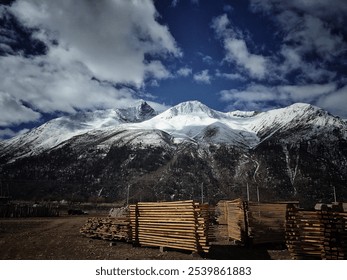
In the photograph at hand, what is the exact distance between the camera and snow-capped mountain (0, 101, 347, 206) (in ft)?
378

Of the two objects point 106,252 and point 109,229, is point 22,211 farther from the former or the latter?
point 106,252

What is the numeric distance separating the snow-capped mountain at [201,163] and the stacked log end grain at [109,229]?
81555mm

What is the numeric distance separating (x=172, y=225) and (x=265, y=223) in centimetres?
613

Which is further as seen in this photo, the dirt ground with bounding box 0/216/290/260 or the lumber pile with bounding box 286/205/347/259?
the dirt ground with bounding box 0/216/290/260

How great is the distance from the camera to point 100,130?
199125mm

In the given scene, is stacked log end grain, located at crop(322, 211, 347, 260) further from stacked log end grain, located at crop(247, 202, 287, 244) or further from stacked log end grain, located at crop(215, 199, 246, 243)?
stacked log end grain, located at crop(215, 199, 246, 243)

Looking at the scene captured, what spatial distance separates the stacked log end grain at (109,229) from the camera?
18.2 meters

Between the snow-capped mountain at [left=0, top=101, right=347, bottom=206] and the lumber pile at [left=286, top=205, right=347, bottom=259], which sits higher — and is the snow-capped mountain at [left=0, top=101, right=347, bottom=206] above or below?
above

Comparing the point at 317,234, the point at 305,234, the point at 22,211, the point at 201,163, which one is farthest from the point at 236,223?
the point at 201,163

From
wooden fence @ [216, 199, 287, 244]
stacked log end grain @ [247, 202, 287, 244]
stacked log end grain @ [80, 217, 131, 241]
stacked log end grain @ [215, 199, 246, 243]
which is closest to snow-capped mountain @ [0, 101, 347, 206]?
stacked log end grain @ [80, 217, 131, 241]

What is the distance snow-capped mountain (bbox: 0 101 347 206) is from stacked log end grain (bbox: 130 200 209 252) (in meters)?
86.3

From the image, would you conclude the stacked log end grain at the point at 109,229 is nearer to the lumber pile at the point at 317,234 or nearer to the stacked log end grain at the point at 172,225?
the stacked log end grain at the point at 172,225

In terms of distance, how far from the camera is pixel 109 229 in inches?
766
